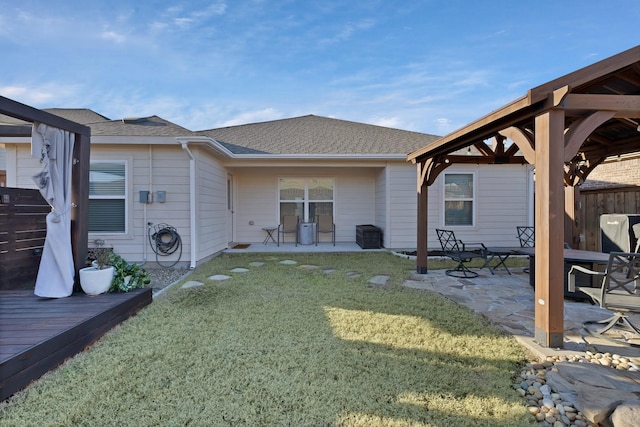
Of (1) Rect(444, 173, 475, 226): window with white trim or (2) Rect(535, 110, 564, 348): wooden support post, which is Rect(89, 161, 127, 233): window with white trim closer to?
(2) Rect(535, 110, 564, 348): wooden support post

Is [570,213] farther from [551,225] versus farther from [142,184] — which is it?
[142,184]

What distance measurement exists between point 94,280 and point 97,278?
1.3 inches

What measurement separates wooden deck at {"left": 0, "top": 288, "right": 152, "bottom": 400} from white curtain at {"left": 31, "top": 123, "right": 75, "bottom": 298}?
0.18 m

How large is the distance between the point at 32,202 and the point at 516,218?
996 cm

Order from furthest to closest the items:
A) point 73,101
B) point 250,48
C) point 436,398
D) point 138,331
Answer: point 73,101 < point 250,48 < point 138,331 < point 436,398

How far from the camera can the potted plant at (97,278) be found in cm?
349

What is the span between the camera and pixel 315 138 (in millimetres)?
9258

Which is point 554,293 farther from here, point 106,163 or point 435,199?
point 106,163

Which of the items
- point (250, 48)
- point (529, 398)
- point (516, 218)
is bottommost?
point (529, 398)

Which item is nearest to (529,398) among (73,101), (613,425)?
(613,425)

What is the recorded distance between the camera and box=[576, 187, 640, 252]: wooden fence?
670 cm

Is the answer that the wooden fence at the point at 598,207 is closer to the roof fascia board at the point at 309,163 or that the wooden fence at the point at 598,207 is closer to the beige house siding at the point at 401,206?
the beige house siding at the point at 401,206

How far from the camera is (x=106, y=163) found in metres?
6.11

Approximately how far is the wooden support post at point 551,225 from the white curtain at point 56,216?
4670mm
